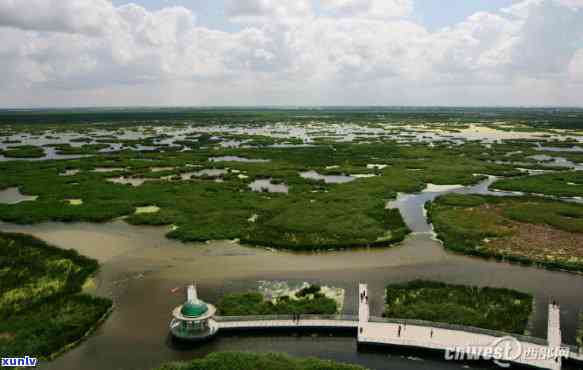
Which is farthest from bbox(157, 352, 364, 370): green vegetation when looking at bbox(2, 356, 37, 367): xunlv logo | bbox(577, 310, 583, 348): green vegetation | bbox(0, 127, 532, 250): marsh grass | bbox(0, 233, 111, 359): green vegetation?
bbox(0, 127, 532, 250): marsh grass

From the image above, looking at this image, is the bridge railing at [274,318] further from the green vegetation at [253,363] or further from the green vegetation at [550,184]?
the green vegetation at [550,184]

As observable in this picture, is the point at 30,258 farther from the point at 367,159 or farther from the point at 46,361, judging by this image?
the point at 367,159

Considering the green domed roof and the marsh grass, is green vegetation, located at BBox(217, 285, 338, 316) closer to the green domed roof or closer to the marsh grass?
the green domed roof

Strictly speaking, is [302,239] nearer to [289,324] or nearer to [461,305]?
[289,324]

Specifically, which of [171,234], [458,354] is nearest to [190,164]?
[171,234]

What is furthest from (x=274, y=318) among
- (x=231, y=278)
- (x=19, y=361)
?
(x=19, y=361)

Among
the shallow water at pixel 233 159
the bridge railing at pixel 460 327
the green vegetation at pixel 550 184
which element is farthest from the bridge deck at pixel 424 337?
the shallow water at pixel 233 159
